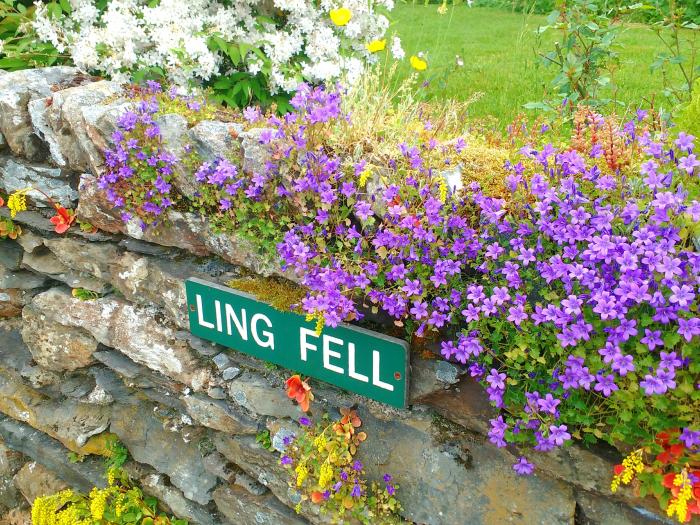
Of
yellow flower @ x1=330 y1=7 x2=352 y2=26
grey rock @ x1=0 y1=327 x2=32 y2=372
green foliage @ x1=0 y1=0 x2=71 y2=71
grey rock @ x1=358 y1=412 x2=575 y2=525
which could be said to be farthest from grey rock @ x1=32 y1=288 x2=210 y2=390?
yellow flower @ x1=330 y1=7 x2=352 y2=26

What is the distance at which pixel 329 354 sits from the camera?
2453mm

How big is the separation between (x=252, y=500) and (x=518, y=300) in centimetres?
177

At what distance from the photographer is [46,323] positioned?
353cm

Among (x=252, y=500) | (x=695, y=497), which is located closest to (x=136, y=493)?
(x=252, y=500)

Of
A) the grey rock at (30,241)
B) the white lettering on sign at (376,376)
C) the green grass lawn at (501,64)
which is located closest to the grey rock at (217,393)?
the white lettering on sign at (376,376)

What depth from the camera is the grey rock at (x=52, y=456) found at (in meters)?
3.66

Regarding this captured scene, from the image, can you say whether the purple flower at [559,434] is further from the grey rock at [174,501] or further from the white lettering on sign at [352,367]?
the grey rock at [174,501]

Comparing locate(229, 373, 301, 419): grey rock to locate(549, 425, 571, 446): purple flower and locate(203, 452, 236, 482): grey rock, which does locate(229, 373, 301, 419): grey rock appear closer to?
locate(203, 452, 236, 482): grey rock

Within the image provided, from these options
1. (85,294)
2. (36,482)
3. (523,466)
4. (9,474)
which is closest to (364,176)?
(523,466)

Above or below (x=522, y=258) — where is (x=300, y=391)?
below

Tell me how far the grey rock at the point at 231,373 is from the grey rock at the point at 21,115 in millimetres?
1669

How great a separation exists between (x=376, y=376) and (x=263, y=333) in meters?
→ 0.58

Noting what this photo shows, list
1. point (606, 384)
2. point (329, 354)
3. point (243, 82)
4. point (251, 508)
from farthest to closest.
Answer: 1. point (243, 82)
2. point (251, 508)
3. point (329, 354)
4. point (606, 384)

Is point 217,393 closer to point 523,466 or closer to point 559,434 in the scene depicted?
point 523,466
